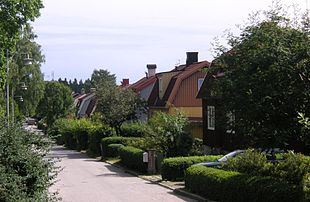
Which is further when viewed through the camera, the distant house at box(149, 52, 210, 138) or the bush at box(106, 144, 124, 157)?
the distant house at box(149, 52, 210, 138)

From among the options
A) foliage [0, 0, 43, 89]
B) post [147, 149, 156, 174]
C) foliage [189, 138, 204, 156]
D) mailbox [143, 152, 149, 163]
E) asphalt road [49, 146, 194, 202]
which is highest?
foliage [0, 0, 43, 89]

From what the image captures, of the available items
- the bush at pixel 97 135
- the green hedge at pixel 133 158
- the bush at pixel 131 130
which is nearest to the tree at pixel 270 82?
the green hedge at pixel 133 158

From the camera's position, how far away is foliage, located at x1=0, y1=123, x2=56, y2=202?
42.4 ft

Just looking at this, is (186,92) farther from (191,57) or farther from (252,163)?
(252,163)

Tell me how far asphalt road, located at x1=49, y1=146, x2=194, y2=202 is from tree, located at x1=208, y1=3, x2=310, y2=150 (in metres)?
5.06

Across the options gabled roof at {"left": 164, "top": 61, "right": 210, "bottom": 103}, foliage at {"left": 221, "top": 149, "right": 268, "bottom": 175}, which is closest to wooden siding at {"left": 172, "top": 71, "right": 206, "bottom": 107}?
gabled roof at {"left": 164, "top": 61, "right": 210, "bottom": 103}

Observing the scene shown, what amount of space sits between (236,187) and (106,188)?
8.55m

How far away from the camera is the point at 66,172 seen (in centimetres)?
3272

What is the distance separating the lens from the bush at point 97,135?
4669 cm

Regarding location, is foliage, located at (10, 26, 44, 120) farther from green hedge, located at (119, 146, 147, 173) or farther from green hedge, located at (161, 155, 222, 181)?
green hedge, located at (161, 155, 222, 181)

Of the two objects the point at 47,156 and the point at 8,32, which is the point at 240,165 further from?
the point at 8,32

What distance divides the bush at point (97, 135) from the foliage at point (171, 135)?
59.2 feet

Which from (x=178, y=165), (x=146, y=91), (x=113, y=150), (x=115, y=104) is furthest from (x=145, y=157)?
(x=146, y=91)

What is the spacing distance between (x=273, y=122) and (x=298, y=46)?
203cm
